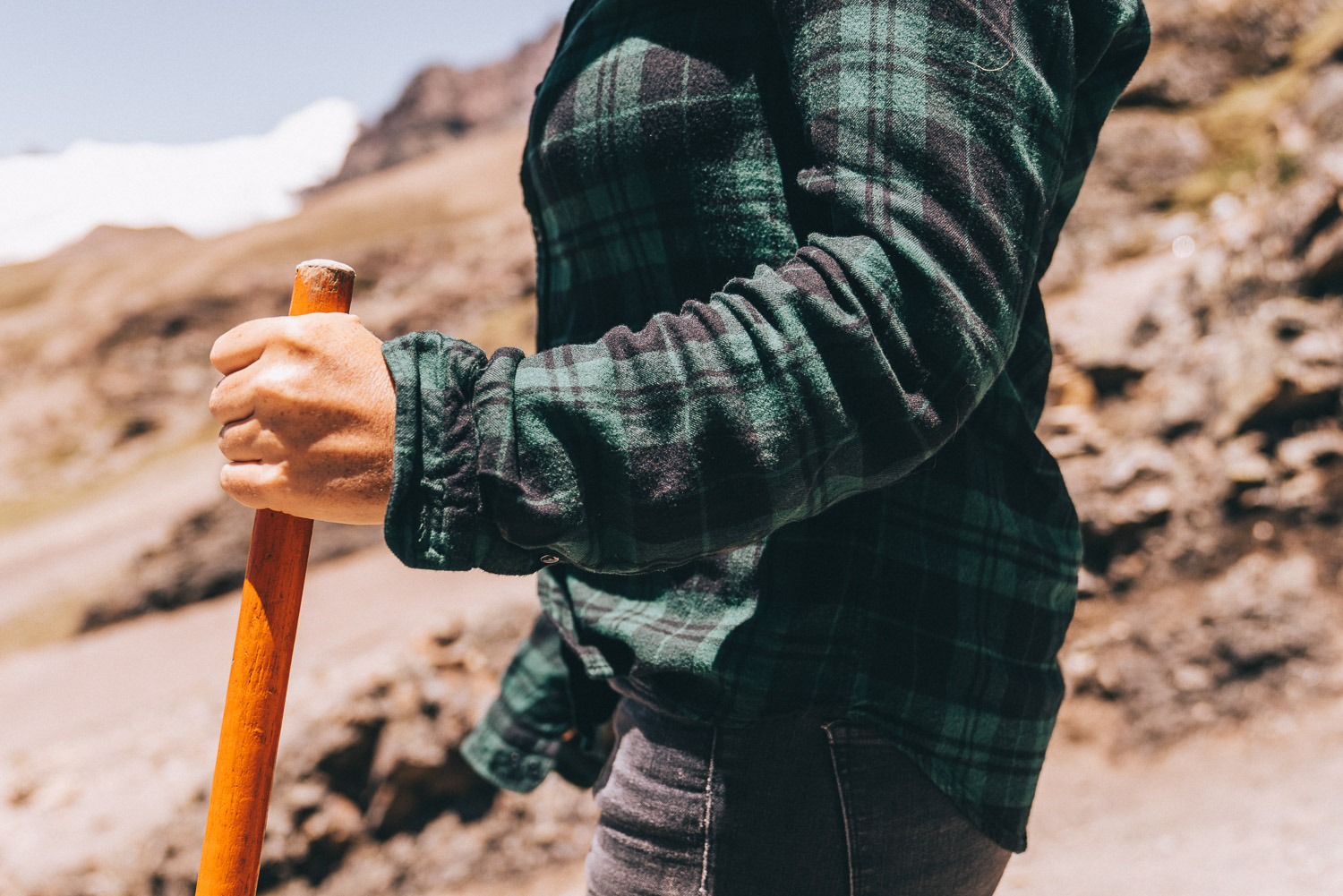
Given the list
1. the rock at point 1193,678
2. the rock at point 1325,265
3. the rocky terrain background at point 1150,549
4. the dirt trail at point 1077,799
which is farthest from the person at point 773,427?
the rock at point 1325,265

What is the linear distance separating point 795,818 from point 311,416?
28.7 inches

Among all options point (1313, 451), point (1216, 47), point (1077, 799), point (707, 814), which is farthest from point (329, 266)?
point (1216, 47)

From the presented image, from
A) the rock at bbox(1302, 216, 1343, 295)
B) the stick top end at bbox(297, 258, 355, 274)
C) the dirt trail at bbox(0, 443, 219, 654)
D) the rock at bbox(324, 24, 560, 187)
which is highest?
the rock at bbox(324, 24, 560, 187)

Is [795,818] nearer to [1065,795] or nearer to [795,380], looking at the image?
[795,380]

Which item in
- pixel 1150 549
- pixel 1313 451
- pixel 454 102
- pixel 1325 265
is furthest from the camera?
pixel 454 102

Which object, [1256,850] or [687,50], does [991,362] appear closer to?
[687,50]

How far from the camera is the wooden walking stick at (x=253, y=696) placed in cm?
115

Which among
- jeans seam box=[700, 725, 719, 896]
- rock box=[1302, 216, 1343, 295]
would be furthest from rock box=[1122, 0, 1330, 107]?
jeans seam box=[700, 725, 719, 896]

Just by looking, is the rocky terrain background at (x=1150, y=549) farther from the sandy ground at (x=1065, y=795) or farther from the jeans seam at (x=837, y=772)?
the jeans seam at (x=837, y=772)

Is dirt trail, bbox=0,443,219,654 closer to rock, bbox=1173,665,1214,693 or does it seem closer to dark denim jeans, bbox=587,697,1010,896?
rock, bbox=1173,665,1214,693

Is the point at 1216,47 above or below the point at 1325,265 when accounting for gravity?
above

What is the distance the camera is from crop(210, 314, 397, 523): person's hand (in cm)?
87

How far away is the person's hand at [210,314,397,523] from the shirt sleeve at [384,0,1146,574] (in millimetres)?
37

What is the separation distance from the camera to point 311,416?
868 millimetres
